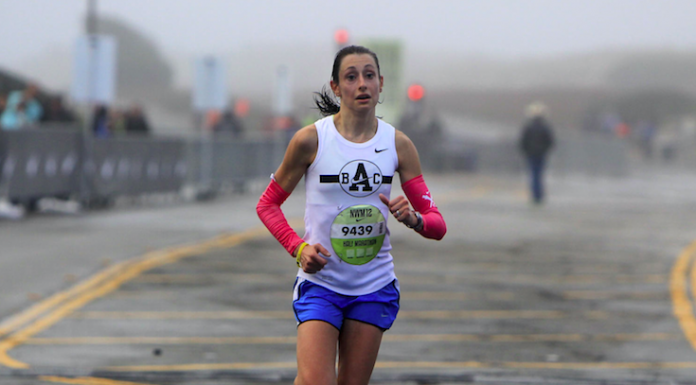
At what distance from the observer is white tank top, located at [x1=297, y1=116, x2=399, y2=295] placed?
15.2ft

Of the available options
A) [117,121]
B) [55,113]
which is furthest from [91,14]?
[55,113]

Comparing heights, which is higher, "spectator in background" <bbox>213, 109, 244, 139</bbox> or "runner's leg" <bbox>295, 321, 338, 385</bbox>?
"spectator in background" <bbox>213, 109, 244, 139</bbox>

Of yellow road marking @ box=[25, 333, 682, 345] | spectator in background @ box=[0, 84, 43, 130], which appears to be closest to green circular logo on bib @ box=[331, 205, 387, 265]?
yellow road marking @ box=[25, 333, 682, 345]

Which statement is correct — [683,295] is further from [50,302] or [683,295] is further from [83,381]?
[83,381]

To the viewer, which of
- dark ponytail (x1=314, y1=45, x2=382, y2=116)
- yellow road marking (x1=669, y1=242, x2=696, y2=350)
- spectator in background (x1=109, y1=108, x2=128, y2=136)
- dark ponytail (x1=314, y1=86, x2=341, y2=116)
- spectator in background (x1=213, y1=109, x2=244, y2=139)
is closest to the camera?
dark ponytail (x1=314, y1=45, x2=382, y2=116)

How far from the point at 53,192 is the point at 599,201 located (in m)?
12.5

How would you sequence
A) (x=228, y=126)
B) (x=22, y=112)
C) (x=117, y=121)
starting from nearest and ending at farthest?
(x=22, y=112)
(x=117, y=121)
(x=228, y=126)

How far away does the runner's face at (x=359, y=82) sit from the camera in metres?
4.63

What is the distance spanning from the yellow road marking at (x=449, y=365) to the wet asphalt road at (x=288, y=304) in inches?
0.7


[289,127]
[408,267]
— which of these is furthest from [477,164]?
[408,267]

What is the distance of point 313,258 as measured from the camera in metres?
4.49

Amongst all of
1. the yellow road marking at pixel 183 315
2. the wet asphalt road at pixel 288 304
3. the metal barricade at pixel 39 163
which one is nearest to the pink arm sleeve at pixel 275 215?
the wet asphalt road at pixel 288 304

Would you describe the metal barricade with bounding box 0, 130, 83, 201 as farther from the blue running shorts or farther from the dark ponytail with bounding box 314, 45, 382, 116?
the blue running shorts

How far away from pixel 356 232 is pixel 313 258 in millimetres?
271
